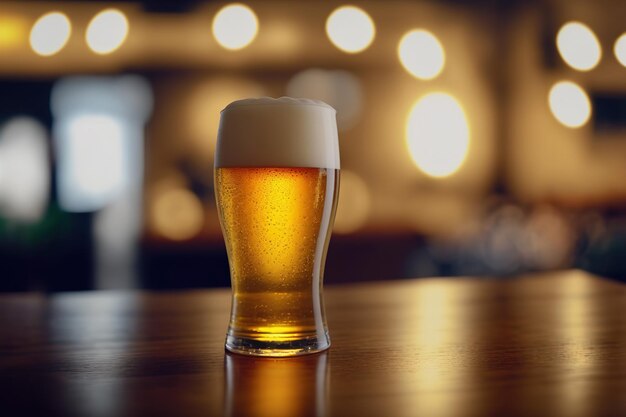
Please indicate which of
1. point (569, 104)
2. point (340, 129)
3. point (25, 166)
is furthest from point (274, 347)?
point (569, 104)

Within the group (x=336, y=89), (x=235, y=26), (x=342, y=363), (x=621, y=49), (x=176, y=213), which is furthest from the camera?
(x=621, y=49)

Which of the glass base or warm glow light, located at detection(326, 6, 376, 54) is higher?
warm glow light, located at detection(326, 6, 376, 54)

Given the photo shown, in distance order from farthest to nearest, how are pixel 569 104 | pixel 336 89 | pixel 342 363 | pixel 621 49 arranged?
1. pixel 621 49
2. pixel 569 104
3. pixel 336 89
4. pixel 342 363

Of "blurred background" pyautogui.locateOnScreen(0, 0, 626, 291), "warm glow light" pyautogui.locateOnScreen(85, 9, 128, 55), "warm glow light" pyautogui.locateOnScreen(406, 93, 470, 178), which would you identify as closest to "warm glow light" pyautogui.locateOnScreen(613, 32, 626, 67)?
"blurred background" pyautogui.locateOnScreen(0, 0, 626, 291)

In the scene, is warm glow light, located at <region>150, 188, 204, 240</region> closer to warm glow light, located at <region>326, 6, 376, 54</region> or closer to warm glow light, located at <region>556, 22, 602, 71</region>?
warm glow light, located at <region>326, 6, 376, 54</region>

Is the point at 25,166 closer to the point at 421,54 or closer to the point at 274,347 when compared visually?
the point at 421,54

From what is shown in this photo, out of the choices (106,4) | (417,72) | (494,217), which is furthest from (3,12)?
(494,217)
